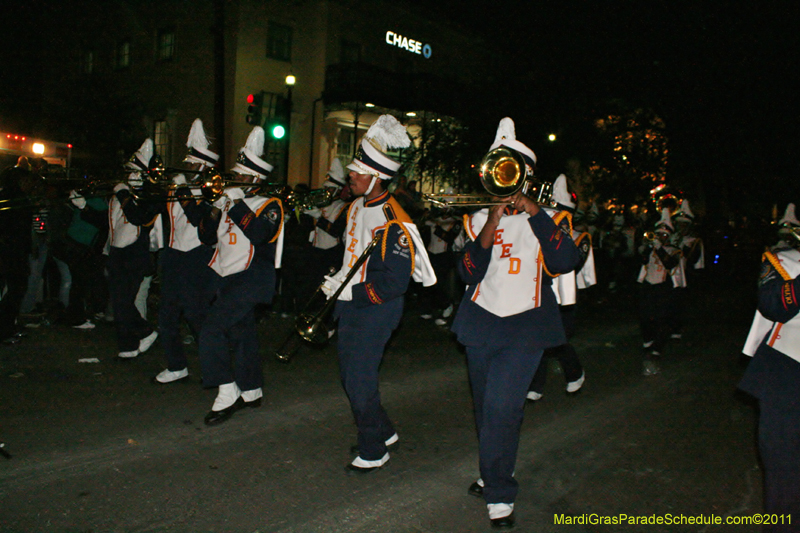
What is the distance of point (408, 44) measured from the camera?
28.1 metres

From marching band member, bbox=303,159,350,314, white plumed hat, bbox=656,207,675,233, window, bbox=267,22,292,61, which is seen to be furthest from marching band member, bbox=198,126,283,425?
window, bbox=267,22,292,61

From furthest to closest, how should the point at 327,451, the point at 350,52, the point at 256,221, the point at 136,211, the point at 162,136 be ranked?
the point at 350,52 < the point at 162,136 < the point at 136,211 < the point at 256,221 < the point at 327,451

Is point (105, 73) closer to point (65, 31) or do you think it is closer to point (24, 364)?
point (65, 31)

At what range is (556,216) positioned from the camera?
3834mm

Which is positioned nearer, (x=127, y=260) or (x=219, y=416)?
(x=219, y=416)

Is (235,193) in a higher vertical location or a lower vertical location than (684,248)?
higher

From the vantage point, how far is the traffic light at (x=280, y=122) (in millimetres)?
13516

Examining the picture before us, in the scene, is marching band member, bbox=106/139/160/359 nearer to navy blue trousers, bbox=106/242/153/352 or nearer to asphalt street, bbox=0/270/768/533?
navy blue trousers, bbox=106/242/153/352

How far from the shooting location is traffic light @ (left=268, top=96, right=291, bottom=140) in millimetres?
13516

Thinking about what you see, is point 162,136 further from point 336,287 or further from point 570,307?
point 336,287

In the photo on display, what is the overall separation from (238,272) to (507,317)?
247cm

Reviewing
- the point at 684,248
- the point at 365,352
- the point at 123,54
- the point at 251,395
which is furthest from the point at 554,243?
the point at 123,54

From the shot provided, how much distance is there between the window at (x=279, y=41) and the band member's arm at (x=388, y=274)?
21543 mm

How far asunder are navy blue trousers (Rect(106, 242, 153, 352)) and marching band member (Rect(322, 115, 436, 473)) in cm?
329
